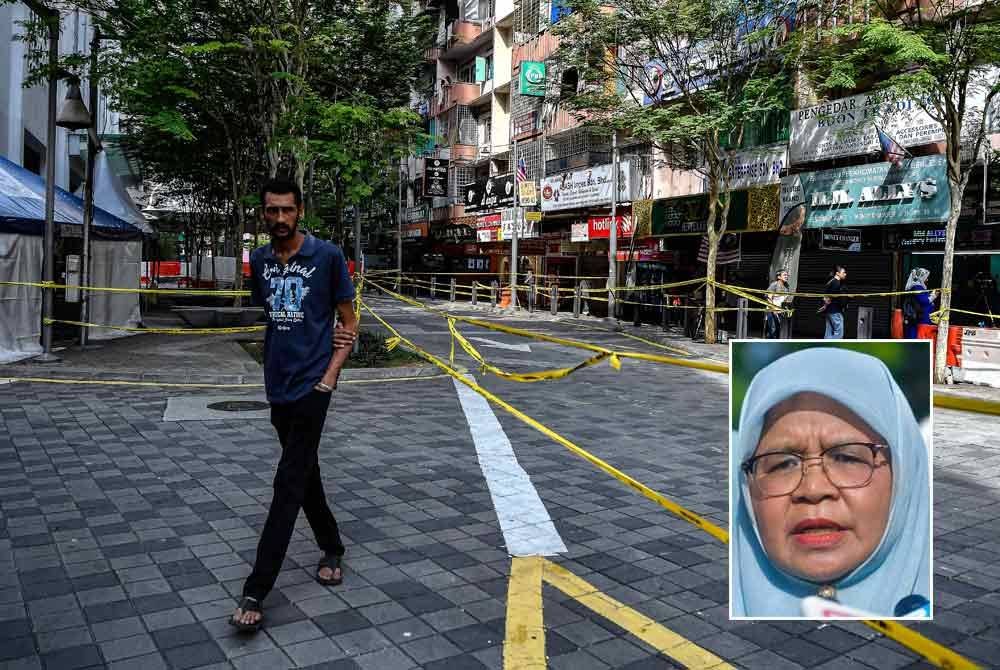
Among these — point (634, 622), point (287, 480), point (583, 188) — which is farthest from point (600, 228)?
point (287, 480)

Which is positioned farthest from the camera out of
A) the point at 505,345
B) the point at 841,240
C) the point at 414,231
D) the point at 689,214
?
the point at 414,231

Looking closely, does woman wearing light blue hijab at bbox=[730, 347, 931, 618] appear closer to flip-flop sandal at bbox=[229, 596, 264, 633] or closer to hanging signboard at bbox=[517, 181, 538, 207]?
flip-flop sandal at bbox=[229, 596, 264, 633]

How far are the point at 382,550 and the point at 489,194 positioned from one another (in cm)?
3587

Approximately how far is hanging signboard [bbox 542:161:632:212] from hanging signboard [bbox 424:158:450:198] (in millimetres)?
10833

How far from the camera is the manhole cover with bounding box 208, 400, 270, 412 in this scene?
9384 millimetres

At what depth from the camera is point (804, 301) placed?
21.5 m

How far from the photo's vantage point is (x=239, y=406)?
963 centimetres

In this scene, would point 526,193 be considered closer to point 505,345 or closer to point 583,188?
point 583,188

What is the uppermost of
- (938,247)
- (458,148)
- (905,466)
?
(458,148)

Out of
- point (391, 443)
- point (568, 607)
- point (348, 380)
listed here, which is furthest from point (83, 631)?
point (348, 380)

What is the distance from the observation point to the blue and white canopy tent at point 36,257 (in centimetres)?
1318

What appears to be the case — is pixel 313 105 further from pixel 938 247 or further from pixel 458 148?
pixel 458 148

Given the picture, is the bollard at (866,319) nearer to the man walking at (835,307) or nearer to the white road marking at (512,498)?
the man walking at (835,307)

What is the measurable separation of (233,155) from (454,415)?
16.5 m
